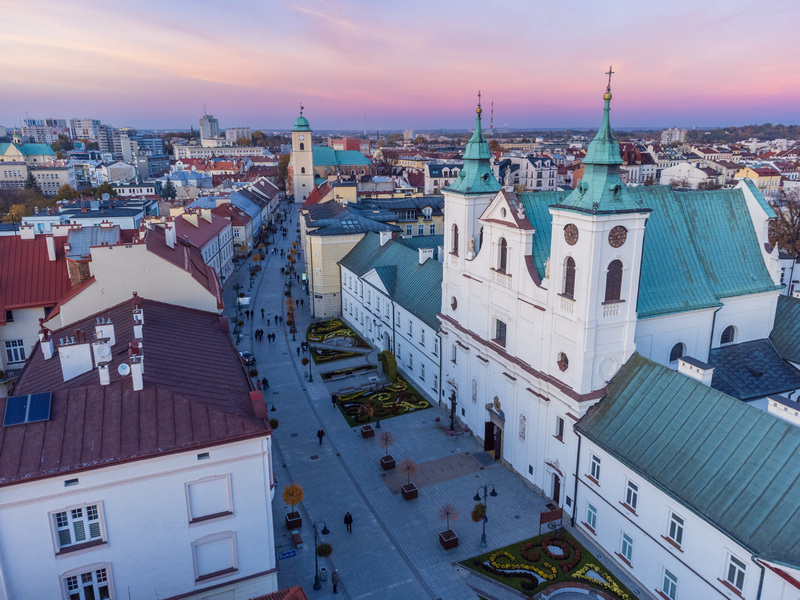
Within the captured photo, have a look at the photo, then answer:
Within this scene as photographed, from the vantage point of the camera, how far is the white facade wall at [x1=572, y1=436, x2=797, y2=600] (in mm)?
19984

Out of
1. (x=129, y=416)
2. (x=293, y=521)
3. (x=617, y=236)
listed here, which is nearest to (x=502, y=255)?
(x=617, y=236)

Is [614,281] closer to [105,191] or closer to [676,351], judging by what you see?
[676,351]

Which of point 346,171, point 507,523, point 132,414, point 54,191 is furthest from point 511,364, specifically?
point 54,191

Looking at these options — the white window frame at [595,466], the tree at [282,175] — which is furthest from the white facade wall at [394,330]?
the tree at [282,175]

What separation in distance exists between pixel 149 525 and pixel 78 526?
7.25 feet

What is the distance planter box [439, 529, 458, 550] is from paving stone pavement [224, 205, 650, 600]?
0.28 m

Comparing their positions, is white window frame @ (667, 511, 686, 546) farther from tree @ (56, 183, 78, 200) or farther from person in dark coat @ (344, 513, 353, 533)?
tree @ (56, 183, 78, 200)

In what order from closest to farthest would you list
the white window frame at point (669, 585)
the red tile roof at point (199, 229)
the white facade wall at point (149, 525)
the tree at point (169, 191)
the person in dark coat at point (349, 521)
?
the white facade wall at point (149, 525) → the white window frame at point (669, 585) → the person in dark coat at point (349, 521) → the red tile roof at point (199, 229) → the tree at point (169, 191)

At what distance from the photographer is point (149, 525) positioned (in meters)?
19.7

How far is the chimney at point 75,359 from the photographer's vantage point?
72.5ft

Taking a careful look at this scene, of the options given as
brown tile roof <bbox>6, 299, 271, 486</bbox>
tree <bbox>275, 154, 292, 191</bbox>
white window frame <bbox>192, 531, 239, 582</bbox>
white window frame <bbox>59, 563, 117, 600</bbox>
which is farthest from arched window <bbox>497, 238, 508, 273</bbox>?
tree <bbox>275, 154, 292, 191</bbox>

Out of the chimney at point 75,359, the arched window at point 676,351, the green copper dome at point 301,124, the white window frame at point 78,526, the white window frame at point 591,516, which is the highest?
the green copper dome at point 301,124

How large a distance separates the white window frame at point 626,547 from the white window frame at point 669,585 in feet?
5.99

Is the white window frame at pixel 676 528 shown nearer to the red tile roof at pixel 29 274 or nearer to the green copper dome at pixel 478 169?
the green copper dome at pixel 478 169
